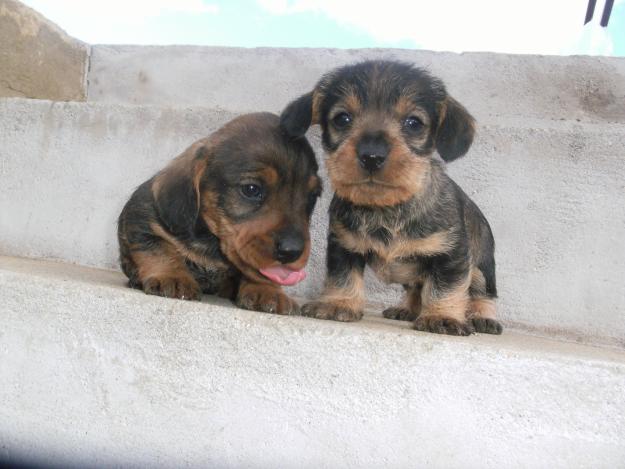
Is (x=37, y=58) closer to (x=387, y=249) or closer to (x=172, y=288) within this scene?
(x=172, y=288)

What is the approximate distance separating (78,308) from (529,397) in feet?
7.23

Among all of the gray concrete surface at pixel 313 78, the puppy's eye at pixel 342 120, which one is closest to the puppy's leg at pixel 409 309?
the puppy's eye at pixel 342 120

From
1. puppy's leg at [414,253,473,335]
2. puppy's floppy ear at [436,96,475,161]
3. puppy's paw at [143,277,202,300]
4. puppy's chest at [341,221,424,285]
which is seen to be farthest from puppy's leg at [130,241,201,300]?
puppy's floppy ear at [436,96,475,161]

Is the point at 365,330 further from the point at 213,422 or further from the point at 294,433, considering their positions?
the point at 213,422

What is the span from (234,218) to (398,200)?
929mm

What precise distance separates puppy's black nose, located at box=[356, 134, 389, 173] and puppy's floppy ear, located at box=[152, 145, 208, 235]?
39.5 inches

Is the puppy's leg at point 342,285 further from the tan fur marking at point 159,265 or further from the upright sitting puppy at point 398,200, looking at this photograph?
the tan fur marking at point 159,265

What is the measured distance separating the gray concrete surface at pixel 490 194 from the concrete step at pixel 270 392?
1.61m

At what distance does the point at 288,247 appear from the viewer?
314 cm

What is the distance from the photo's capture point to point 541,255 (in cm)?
441

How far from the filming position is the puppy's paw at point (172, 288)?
10.7 ft

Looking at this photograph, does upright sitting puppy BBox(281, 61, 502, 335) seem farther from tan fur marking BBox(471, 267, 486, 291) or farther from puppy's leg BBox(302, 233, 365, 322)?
tan fur marking BBox(471, 267, 486, 291)

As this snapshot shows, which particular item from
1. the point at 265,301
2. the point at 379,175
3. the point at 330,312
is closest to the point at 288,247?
the point at 265,301

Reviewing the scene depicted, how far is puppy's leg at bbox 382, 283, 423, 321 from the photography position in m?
4.18
